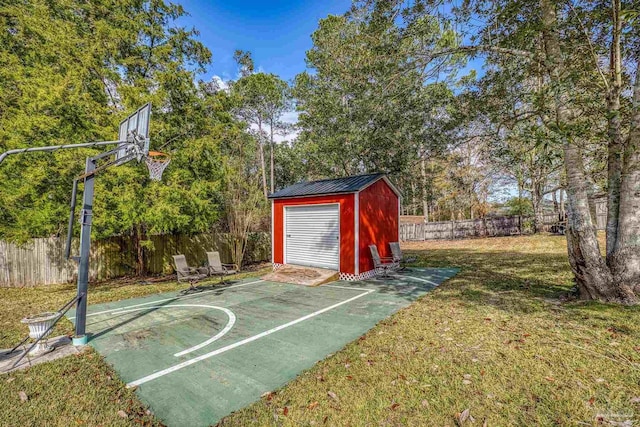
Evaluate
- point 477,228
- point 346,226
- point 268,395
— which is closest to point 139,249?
point 346,226

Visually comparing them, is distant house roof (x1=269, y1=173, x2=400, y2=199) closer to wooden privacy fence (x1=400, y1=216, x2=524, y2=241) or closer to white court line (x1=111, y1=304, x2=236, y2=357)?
white court line (x1=111, y1=304, x2=236, y2=357)

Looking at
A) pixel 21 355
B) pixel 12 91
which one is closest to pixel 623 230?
pixel 21 355

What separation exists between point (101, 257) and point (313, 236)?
7545 mm

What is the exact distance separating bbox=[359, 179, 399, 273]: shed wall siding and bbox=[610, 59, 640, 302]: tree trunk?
5461 millimetres

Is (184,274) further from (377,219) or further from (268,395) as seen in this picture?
(377,219)

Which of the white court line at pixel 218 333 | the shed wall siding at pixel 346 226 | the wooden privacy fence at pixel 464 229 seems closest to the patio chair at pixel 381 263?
the shed wall siding at pixel 346 226

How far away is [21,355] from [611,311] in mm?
8791

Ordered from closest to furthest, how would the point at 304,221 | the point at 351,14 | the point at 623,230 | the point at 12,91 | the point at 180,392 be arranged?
1. the point at 180,392
2. the point at 623,230
3. the point at 351,14
4. the point at 12,91
5. the point at 304,221

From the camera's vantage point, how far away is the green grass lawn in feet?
8.13

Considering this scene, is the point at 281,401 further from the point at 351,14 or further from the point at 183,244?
the point at 183,244

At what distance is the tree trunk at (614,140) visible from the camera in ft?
15.4

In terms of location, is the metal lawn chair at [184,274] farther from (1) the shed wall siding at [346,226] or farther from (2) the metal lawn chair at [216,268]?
(1) the shed wall siding at [346,226]

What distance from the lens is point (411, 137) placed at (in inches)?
549

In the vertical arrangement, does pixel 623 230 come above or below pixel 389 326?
above
